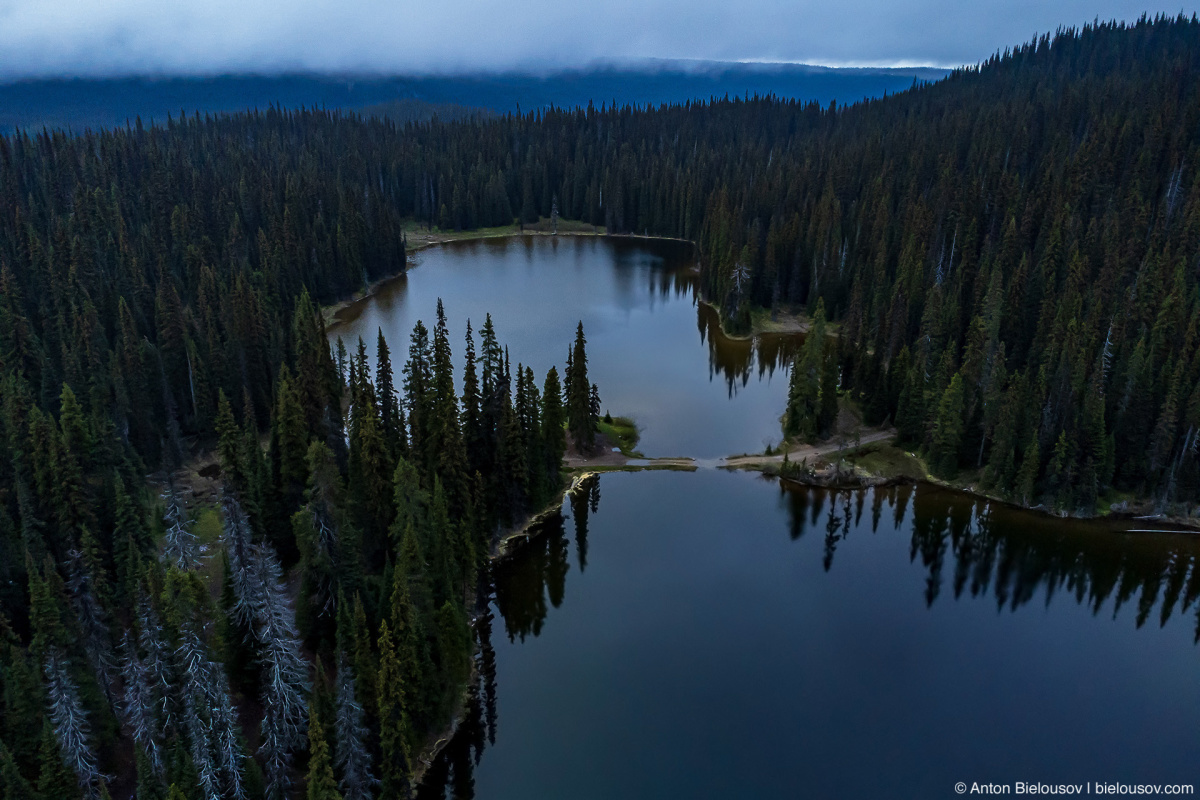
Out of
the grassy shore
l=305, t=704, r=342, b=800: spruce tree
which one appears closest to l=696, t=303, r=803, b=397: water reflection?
the grassy shore

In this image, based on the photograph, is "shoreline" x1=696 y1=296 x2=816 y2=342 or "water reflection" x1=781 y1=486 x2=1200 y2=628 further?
"shoreline" x1=696 y1=296 x2=816 y2=342

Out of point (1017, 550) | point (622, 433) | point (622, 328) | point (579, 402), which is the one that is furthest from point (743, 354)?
point (1017, 550)

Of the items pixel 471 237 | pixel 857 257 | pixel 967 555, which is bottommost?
pixel 967 555

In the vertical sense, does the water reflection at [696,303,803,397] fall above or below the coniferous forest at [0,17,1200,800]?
below

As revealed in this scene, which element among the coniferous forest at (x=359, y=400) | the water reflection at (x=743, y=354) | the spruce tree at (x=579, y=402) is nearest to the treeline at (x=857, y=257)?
the coniferous forest at (x=359, y=400)

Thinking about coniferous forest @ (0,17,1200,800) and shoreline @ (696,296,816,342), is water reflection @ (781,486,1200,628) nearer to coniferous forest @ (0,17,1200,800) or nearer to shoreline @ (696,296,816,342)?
coniferous forest @ (0,17,1200,800)

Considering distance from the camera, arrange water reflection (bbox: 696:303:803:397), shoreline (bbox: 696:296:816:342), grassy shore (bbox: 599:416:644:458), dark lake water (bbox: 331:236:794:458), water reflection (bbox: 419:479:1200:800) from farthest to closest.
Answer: shoreline (bbox: 696:296:816:342), water reflection (bbox: 696:303:803:397), dark lake water (bbox: 331:236:794:458), grassy shore (bbox: 599:416:644:458), water reflection (bbox: 419:479:1200:800)

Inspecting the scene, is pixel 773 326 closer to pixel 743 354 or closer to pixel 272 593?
pixel 743 354
